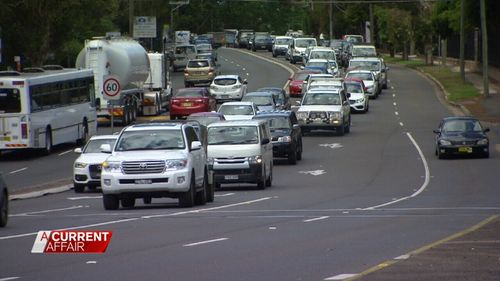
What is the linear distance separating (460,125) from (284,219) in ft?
72.0

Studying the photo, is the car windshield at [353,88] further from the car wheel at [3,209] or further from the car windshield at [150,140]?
the car wheel at [3,209]

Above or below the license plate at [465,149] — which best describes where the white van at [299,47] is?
above

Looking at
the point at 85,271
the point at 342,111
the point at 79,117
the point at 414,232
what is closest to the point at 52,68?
the point at 79,117

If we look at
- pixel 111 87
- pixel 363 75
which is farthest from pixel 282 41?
pixel 111 87

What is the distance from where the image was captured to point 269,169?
3547 centimetres

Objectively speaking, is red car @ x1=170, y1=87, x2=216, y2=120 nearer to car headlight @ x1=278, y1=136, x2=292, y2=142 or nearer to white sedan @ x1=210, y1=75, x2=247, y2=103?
white sedan @ x1=210, y1=75, x2=247, y2=103

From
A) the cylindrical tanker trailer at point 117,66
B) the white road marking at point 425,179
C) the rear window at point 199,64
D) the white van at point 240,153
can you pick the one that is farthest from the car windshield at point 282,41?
the white van at point 240,153

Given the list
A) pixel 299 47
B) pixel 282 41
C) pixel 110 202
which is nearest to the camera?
pixel 110 202

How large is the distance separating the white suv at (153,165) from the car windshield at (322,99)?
2712cm

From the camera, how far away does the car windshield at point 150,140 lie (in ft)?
87.9

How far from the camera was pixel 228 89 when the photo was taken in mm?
71938

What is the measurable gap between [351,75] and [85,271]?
6004 cm

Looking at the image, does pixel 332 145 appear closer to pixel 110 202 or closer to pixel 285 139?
pixel 285 139

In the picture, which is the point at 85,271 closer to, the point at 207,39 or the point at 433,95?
the point at 433,95
